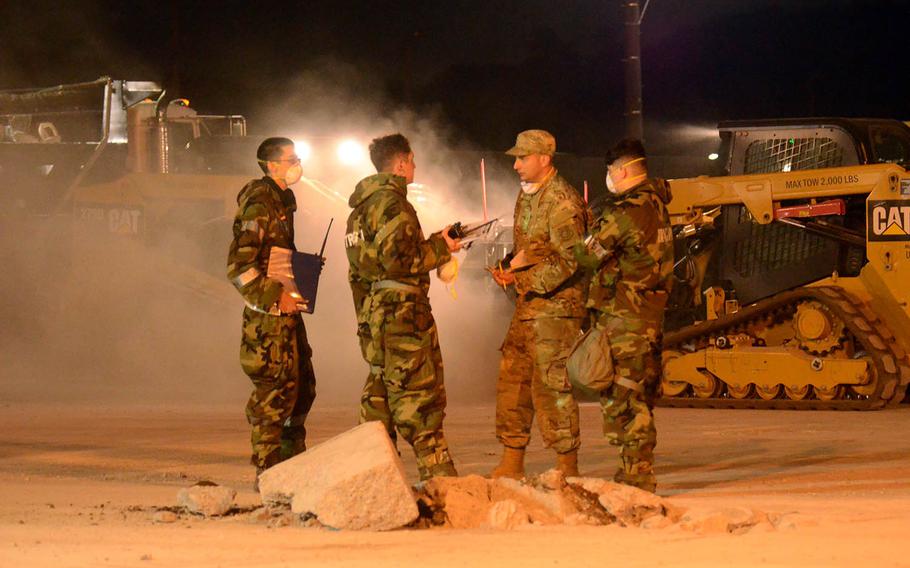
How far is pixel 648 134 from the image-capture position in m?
44.4

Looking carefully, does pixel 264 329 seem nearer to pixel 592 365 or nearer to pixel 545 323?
pixel 545 323

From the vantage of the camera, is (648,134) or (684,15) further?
(684,15)

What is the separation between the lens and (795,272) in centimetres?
1454

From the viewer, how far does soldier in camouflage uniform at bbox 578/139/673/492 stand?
7.87m

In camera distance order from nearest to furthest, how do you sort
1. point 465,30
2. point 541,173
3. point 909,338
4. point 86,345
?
1. point 541,173
2. point 909,338
3. point 86,345
4. point 465,30

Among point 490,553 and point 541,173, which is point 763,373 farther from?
point 490,553

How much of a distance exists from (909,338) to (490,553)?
8885 mm

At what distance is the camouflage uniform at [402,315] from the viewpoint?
26.0 feet

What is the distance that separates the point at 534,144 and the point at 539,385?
140 centimetres

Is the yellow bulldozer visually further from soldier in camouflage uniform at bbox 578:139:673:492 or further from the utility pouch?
the utility pouch

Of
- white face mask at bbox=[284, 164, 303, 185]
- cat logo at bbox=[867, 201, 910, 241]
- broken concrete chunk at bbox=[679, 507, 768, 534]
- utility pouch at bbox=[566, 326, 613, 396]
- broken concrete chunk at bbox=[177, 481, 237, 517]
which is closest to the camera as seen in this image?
broken concrete chunk at bbox=[679, 507, 768, 534]

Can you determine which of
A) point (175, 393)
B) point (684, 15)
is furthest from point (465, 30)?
point (175, 393)

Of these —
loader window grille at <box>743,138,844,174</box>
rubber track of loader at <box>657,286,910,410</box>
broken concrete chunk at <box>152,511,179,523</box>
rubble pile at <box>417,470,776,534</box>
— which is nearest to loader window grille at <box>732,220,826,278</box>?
rubber track of loader at <box>657,286,910,410</box>

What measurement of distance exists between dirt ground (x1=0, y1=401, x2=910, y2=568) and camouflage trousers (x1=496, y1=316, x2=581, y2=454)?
0.78 meters
